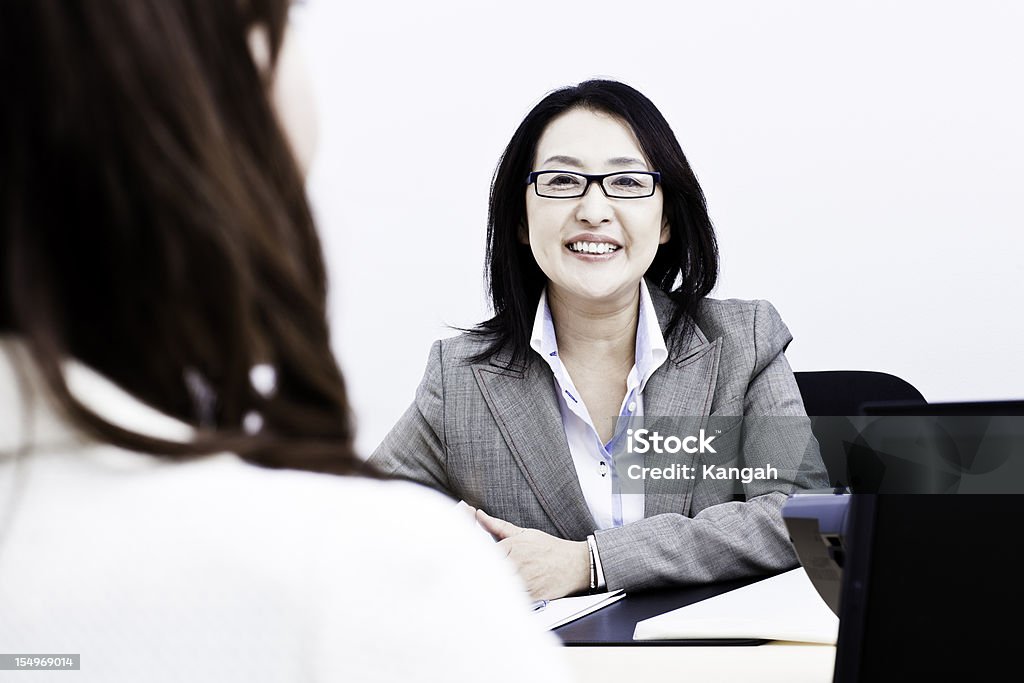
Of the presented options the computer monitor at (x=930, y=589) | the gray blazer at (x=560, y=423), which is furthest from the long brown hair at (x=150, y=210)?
the gray blazer at (x=560, y=423)

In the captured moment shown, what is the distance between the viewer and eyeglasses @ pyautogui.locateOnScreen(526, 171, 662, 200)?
195 cm

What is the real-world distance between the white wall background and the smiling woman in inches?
41.4

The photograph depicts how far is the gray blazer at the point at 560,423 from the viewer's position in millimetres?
1877

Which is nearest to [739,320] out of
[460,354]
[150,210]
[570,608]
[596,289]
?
[596,289]

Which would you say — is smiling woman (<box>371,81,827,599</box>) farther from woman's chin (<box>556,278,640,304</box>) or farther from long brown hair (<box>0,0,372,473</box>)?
long brown hair (<box>0,0,372,473</box>)

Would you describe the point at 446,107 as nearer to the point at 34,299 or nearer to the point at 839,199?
the point at 839,199

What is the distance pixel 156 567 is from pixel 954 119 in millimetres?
3156

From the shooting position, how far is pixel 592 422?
6.43 ft

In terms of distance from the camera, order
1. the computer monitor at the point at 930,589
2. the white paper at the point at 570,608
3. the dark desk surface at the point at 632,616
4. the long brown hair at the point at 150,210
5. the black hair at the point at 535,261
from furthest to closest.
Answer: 1. the black hair at the point at 535,261
2. the white paper at the point at 570,608
3. the dark desk surface at the point at 632,616
4. the computer monitor at the point at 930,589
5. the long brown hair at the point at 150,210

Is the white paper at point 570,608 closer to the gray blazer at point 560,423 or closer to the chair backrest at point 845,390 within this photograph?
the gray blazer at point 560,423

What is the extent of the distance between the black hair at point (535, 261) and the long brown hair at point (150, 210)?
1.58 m

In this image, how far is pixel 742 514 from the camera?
1662mm

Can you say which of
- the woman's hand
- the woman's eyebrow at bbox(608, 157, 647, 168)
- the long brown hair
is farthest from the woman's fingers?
the long brown hair

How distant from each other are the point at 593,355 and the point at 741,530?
21.1 inches
